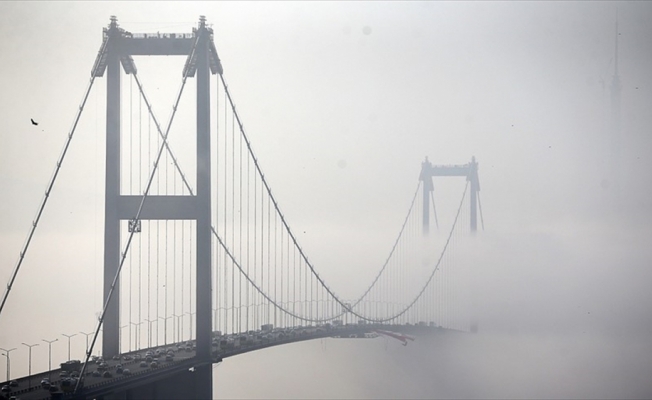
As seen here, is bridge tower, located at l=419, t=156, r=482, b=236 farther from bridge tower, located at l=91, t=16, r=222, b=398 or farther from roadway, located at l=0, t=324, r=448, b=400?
bridge tower, located at l=91, t=16, r=222, b=398

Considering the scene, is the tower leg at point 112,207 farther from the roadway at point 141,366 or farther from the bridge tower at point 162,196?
the roadway at point 141,366

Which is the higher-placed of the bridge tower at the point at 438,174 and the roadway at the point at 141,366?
the bridge tower at the point at 438,174

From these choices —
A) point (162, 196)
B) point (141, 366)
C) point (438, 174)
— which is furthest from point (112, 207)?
point (438, 174)

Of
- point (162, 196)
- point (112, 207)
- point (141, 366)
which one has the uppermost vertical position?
point (162, 196)

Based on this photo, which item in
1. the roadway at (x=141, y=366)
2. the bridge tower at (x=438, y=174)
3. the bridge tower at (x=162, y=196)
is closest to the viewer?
the roadway at (x=141, y=366)

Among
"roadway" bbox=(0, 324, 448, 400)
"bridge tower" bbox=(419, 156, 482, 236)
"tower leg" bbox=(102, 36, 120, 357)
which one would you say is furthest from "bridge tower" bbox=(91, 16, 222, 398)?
"bridge tower" bbox=(419, 156, 482, 236)

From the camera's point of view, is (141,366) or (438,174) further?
(438,174)

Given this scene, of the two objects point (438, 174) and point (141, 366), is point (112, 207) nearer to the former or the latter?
point (141, 366)

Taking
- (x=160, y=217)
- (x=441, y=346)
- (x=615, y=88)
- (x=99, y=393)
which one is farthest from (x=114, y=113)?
(x=615, y=88)

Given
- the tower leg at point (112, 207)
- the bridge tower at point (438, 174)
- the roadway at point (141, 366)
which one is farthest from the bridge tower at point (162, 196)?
the bridge tower at point (438, 174)

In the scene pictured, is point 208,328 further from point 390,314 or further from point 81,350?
point 390,314

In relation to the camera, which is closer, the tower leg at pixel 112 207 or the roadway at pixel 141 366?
the roadway at pixel 141 366
